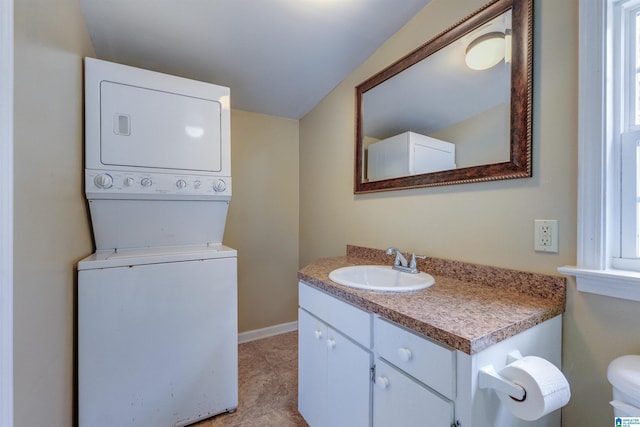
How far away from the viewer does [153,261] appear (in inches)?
53.9

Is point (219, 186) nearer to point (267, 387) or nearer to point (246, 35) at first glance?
point (246, 35)

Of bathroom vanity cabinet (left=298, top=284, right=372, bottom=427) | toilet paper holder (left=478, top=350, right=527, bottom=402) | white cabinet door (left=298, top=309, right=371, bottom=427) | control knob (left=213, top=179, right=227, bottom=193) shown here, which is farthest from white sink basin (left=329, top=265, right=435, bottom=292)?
control knob (left=213, top=179, right=227, bottom=193)

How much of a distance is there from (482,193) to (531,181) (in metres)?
0.19

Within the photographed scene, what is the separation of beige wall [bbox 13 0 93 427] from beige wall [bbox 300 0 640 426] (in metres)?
1.60

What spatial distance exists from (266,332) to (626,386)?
94.8 inches

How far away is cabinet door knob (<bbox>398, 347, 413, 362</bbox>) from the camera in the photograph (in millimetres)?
833

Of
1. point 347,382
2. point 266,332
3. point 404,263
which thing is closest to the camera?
point 347,382

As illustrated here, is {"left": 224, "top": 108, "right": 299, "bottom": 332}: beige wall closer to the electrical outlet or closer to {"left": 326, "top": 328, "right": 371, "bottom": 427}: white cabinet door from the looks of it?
{"left": 326, "top": 328, "right": 371, "bottom": 427}: white cabinet door

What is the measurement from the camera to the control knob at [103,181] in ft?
4.38

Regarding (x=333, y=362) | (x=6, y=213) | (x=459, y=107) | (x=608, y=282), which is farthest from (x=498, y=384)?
(x=6, y=213)

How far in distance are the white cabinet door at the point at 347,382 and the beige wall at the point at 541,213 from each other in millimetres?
693

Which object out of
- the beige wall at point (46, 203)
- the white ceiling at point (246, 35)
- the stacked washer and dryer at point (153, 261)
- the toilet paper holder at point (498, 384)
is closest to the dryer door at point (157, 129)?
the stacked washer and dryer at point (153, 261)

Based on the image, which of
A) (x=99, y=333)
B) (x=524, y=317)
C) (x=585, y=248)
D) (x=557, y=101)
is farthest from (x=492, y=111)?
(x=99, y=333)

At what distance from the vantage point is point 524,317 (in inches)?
32.4
